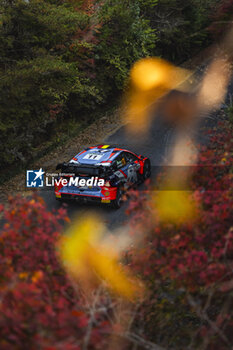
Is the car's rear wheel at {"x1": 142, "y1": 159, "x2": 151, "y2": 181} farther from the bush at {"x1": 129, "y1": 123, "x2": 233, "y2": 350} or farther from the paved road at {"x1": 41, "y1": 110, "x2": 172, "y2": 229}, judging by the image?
the bush at {"x1": 129, "y1": 123, "x2": 233, "y2": 350}

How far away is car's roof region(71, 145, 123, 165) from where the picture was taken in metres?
10.8

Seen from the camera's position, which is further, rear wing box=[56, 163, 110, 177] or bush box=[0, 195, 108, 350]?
rear wing box=[56, 163, 110, 177]

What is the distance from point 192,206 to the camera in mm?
6391

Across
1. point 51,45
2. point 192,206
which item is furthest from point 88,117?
point 192,206

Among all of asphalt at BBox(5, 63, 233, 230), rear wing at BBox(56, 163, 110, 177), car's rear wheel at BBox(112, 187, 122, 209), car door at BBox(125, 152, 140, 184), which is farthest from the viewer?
car door at BBox(125, 152, 140, 184)

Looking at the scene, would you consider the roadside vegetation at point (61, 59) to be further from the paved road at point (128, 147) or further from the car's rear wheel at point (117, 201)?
the car's rear wheel at point (117, 201)

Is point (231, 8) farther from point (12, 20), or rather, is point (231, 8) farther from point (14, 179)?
point (14, 179)

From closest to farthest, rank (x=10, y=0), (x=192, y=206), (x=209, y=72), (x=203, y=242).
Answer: (x=203, y=242) → (x=192, y=206) → (x=10, y=0) → (x=209, y=72)

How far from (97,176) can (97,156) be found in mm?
1184

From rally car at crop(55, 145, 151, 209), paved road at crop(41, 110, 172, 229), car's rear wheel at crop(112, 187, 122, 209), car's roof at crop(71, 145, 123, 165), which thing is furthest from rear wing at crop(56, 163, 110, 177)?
paved road at crop(41, 110, 172, 229)

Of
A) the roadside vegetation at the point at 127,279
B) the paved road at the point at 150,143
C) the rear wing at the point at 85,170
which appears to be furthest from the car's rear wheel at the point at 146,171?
the roadside vegetation at the point at 127,279

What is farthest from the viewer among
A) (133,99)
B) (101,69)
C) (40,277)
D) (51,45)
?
(133,99)

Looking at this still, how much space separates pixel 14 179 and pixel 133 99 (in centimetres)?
1028

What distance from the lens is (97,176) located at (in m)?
10.2
